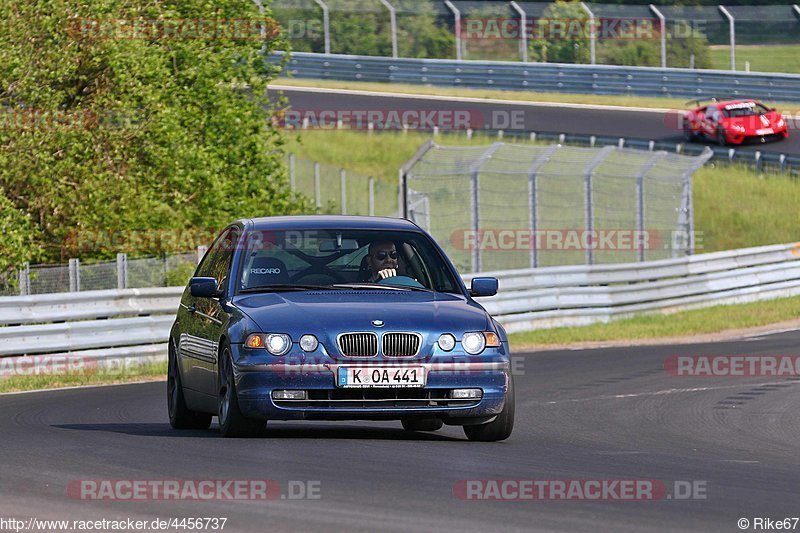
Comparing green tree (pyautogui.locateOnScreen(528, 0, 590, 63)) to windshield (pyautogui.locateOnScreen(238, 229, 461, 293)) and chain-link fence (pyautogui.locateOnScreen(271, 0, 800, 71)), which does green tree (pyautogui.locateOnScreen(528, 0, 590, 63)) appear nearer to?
chain-link fence (pyautogui.locateOnScreen(271, 0, 800, 71))

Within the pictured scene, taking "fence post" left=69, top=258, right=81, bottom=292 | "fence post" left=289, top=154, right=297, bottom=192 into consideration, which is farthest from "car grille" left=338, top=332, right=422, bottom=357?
"fence post" left=289, top=154, right=297, bottom=192

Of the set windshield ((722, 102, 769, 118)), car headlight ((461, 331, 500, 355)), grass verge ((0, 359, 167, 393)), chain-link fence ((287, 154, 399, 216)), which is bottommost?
chain-link fence ((287, 154, 399, 216))

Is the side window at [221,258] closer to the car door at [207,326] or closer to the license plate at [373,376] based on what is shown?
the car door at [207,326]

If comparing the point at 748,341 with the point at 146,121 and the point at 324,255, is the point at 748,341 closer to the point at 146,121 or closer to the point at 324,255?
the point at 146,121

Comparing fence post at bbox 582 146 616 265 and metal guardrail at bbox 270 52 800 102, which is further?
metal guardrail at bbox 270 52 800 102

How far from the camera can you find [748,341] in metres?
22.1

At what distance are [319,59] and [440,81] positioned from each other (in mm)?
4231

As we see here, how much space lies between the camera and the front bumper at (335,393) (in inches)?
373

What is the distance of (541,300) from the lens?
24484 millimetres

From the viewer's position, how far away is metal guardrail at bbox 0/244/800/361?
1773cm

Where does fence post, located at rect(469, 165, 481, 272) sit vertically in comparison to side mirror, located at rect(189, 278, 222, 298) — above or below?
below

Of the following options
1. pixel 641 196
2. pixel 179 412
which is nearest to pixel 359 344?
pixel 179 412

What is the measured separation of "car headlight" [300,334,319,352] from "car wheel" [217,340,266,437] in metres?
0.51

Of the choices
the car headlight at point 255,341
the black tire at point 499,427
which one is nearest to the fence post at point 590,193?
the black tire at point 499,427
